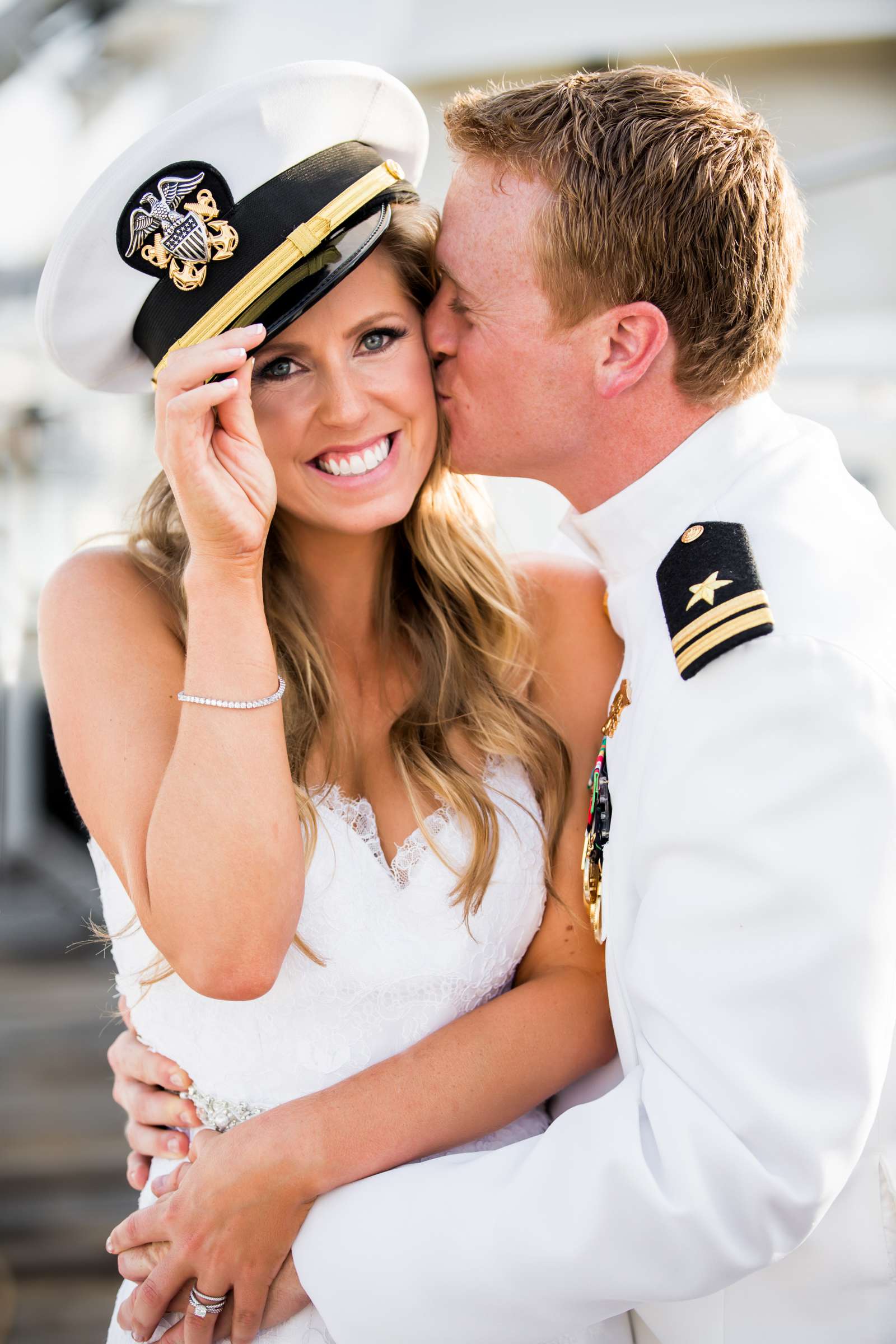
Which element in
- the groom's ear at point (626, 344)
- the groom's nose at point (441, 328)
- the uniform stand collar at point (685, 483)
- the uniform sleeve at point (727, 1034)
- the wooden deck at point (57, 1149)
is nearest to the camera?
the uniform sleeve at point (727, 1034)

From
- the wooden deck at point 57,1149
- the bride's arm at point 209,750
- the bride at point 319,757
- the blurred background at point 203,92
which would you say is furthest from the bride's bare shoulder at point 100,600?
the blurred background at point 203,92

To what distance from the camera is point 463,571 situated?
2.39 meters

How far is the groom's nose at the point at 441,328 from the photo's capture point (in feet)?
6.91

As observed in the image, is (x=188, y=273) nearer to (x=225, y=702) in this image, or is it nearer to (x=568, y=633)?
(x=225, y=702)

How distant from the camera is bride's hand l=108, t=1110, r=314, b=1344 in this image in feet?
5.52

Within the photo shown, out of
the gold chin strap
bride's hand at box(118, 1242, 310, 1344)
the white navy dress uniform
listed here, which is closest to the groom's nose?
the gold chin strap

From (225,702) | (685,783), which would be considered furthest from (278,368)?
(685,783)

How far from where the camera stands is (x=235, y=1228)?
168cm

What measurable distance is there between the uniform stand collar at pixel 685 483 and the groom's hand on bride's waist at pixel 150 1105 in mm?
1168

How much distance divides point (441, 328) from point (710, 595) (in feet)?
2.76

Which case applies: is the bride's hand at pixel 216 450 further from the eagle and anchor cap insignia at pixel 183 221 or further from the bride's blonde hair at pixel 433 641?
the bride's blonde hair at pixel 433 641

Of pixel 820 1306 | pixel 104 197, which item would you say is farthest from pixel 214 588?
pixel 820 1306

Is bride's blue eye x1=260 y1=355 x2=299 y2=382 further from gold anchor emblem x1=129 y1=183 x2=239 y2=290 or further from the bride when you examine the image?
gold anchor emblem x1=129 y1=183 x2=239 y2=290

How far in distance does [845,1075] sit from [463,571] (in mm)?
1298
